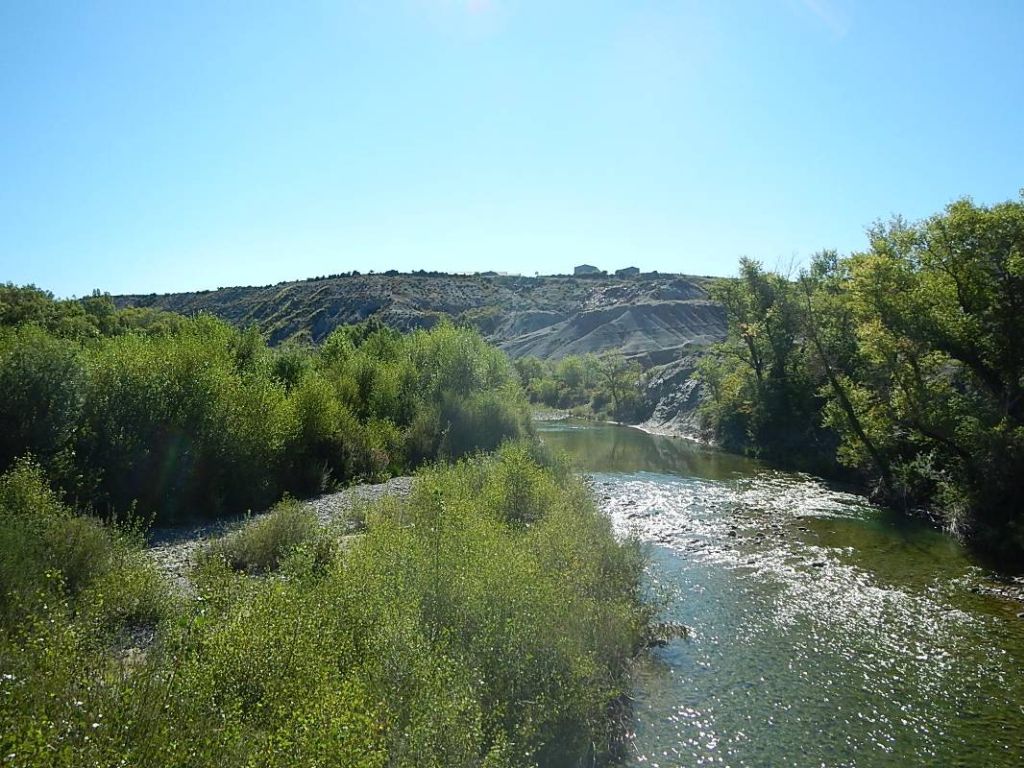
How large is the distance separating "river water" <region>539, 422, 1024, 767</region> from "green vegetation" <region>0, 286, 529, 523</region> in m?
11.0

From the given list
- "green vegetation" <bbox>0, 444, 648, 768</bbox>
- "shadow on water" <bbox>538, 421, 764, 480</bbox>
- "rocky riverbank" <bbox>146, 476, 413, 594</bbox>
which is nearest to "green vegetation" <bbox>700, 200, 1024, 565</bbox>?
"shadow on water" <bbox>538, 421, 764, 480</bbox>

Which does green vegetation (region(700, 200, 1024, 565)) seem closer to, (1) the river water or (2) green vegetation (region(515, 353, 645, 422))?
(1) the river water

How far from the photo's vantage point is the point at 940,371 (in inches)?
956

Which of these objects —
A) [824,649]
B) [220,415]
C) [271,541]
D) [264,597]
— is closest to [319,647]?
[264,597]

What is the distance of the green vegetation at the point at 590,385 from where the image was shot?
210 ft

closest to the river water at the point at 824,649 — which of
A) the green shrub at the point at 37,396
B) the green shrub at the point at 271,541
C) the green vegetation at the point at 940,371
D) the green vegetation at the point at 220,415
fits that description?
the green vegetation at the point at 940,371

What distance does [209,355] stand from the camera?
834 inches

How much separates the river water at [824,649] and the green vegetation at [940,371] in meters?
1.81

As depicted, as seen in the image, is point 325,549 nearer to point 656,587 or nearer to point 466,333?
point 656,587

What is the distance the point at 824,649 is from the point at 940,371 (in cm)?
1699

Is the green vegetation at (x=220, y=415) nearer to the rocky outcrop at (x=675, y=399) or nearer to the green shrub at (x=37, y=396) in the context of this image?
the green shrub at (x=37, y=396)

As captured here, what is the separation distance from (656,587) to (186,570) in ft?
35.3

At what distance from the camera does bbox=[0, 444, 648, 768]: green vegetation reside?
16.1 feet

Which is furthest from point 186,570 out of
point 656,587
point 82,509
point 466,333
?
point 466,333
